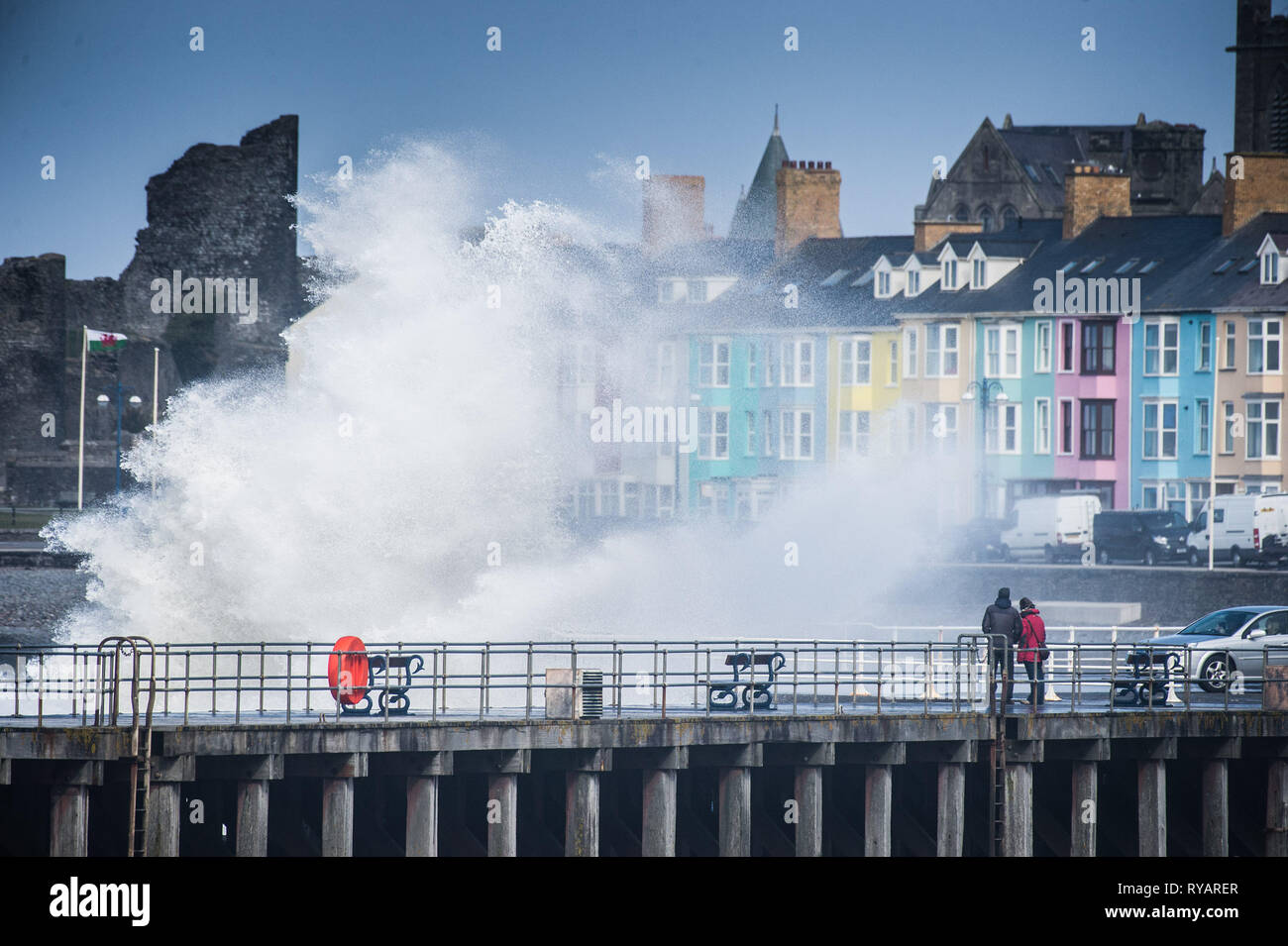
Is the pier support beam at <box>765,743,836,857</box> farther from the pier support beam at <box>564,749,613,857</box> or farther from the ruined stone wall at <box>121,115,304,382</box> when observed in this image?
the ruined stone wall at <box>121,115,304,382</box>

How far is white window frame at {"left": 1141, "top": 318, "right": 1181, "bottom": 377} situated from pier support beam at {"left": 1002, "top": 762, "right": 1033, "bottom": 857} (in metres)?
41.9

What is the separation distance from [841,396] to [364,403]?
33.7 meters

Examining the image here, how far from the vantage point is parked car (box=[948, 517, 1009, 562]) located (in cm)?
6075

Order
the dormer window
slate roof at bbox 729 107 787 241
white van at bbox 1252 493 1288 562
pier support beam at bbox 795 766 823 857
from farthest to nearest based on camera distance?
slate roof at bbox 729 107 787 241 < the dormer window < white van at bbox 1252 493 1288 562 < pier support beam at bbox 795 766 823 857

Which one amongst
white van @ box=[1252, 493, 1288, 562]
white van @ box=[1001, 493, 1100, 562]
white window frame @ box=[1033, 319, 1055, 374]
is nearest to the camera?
white van @ box=[1252, 493, 1288, 562]

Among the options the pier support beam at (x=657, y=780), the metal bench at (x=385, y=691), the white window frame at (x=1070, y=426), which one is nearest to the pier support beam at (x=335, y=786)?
the metal bench at (x=385, y=691)

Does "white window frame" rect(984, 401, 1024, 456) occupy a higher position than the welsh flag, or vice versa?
the welsh flag

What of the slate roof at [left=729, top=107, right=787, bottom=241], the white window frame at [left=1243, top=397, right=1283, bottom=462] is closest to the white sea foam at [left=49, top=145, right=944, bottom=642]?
the white window frame at [left=1243, top=397, right=1283, bottom=462]

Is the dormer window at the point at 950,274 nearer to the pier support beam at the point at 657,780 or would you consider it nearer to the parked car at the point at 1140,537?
the parked car at the point at 1140,537

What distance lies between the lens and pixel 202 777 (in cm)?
2448

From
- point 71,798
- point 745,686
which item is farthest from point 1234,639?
point 71,798

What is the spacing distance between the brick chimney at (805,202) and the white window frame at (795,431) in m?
7.61
